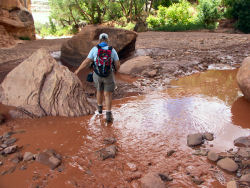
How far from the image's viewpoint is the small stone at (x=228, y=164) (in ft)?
8.74

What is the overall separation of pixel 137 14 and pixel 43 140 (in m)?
20.2

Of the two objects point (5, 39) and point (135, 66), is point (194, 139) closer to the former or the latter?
point (135, 66)

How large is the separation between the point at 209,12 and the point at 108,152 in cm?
1713

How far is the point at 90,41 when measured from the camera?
8.06m

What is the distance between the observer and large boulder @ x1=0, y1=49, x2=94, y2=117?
14.5 feet

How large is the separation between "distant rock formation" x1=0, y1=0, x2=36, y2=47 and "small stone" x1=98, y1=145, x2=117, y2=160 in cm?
1202

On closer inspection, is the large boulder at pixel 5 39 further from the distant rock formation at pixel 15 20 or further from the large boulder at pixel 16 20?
the large boulder at pixel 16 20

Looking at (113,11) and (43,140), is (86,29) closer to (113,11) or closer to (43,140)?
(43,140)

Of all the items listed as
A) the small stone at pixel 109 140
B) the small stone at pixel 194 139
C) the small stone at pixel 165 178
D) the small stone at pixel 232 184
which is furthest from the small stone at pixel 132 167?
the small stone at pixel 232 184

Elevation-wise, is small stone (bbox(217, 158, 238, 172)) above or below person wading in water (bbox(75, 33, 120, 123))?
below

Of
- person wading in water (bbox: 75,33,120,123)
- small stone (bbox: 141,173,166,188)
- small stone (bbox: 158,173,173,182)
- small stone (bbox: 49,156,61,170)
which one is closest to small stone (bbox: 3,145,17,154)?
small stone (bbox: 49,156,61,170)

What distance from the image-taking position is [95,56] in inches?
151

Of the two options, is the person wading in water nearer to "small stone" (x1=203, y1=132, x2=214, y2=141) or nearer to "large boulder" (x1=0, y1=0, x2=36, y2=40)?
"small stone" (x1=203, y1=132, x2=214, y2=141)

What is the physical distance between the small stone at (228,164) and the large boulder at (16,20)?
45.7 feet
